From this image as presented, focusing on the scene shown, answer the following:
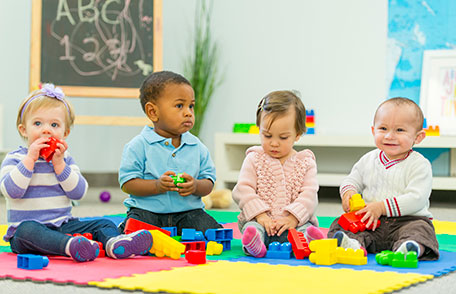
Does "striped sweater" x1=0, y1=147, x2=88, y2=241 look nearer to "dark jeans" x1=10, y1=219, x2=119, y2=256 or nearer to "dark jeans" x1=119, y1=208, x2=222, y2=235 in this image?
"dark jeans" x1=10, y1=219, x2=119, y2=256

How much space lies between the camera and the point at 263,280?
1451 mm

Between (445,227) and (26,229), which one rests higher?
(26,229)

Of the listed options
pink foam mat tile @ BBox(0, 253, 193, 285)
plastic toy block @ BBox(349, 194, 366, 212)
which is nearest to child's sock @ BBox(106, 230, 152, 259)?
pink foam mat tile @ BBox(0, 253, 193, 285)

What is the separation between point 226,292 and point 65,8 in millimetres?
2890

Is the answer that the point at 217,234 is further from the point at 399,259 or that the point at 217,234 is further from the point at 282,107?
the point at 399,259

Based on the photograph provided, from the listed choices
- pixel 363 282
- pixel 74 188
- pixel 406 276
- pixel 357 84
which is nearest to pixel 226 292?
pixel 363 282

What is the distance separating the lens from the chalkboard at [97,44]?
3770 millimetres

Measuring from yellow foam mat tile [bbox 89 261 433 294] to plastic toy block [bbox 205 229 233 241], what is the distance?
0.98 ft

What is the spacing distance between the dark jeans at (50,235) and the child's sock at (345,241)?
0.60 metres

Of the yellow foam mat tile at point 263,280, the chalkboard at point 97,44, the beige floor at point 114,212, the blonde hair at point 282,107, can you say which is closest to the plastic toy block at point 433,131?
the beige floor at point 114,212

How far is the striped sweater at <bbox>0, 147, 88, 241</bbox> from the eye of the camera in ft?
5.91

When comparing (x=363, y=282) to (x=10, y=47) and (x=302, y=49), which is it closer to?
(x=302, y=49)

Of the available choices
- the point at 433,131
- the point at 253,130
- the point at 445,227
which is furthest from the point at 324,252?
the point at 253,130

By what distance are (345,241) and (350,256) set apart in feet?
0.33
